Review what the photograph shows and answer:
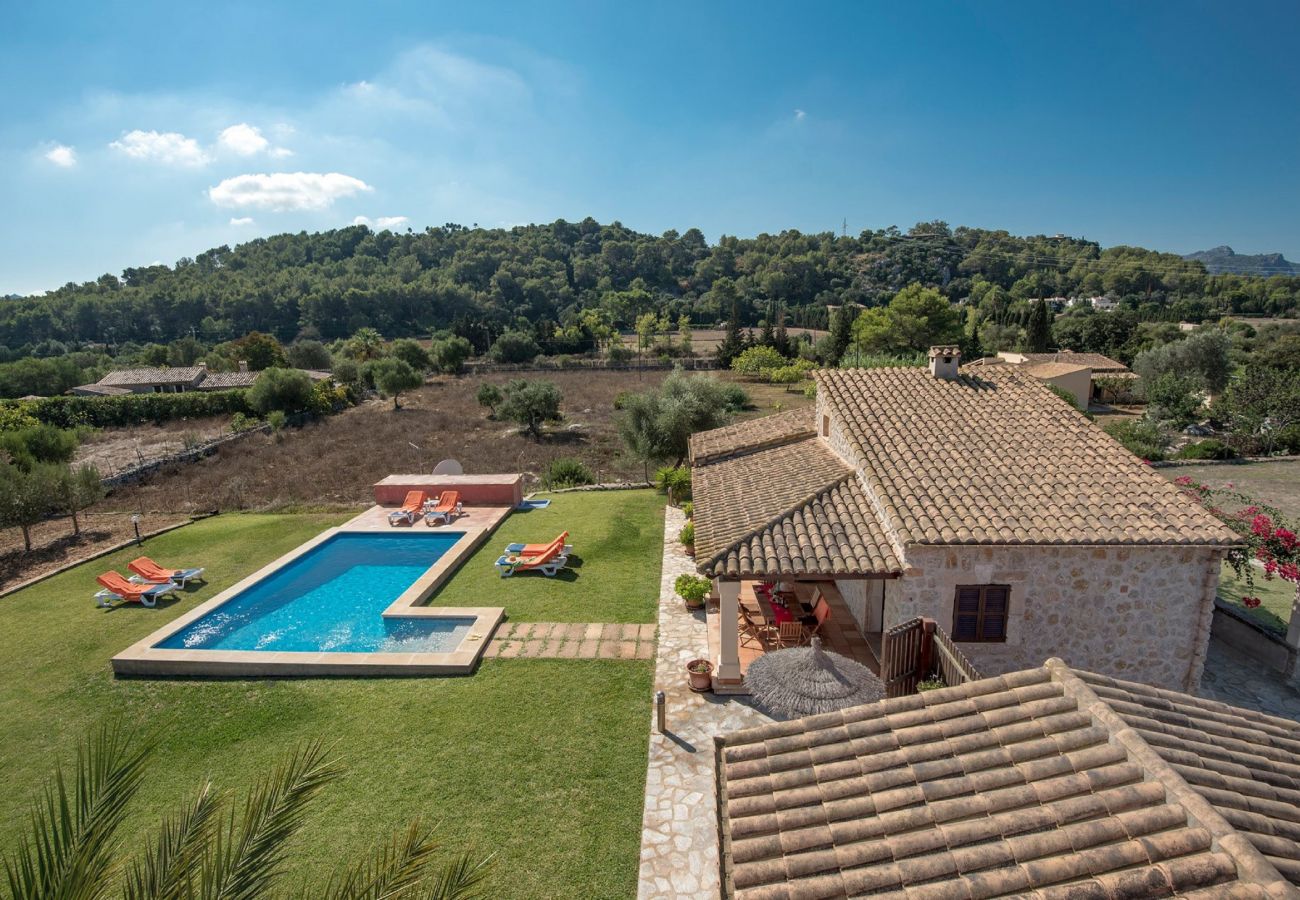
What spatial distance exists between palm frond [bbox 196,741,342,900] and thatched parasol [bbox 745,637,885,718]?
19.0 ft

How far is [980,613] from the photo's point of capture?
1004cm

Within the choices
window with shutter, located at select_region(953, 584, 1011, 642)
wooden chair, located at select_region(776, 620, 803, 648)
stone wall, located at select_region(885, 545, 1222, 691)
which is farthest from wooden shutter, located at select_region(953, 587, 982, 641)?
wooden chair, located at select_region(776, 620, 803, 648)

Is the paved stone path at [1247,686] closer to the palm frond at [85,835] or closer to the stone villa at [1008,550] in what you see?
the stone villa at [1008,550]

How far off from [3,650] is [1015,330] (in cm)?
8841

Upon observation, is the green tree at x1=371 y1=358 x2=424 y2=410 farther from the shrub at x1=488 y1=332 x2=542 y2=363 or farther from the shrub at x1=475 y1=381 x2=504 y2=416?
the shrub at x1=488 y1=332 x2=542 y2=363

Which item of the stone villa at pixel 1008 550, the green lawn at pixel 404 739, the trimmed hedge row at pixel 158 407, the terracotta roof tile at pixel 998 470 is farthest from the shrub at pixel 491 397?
the stone villa at pixel 1008 550

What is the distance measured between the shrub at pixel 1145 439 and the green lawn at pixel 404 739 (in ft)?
87.7

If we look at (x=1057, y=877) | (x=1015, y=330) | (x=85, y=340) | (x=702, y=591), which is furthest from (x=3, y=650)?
(x=85, y=340)

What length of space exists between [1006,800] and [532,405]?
115 feet

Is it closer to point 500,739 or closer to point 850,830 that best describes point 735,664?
point 500,739

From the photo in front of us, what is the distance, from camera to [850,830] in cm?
445

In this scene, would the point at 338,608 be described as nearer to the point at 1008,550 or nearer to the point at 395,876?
the point at 395,876

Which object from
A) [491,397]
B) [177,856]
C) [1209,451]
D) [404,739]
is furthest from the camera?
[491,397]

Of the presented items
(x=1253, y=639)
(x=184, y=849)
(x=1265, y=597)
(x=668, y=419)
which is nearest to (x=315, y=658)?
(x=184, y=849)
